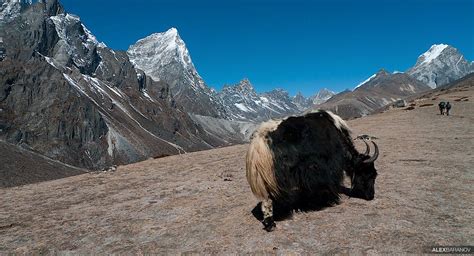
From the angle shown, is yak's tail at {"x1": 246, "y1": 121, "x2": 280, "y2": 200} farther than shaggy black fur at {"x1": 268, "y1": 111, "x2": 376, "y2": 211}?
No

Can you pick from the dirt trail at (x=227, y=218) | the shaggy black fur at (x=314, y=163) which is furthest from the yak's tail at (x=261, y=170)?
the dirt trail at (x=227, y=218)

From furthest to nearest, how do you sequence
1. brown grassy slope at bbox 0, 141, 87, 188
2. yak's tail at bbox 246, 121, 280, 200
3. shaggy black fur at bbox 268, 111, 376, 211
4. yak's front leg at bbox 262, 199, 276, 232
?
brown grassy slope at bbox 0, 141, 87, 188, shaggy black fur at bbox 268, 111, 376, 211, yak's tail at bbox 246, 121, 280, 200, yak's front leg at bbox 262, 199, 276, 232

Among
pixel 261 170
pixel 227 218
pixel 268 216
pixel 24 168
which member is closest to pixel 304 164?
pixel 261 170

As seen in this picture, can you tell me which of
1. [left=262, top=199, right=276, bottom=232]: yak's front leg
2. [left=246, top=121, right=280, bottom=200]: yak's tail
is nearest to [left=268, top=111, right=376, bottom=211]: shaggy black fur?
[left=246, top=121, right=280, bottom=200]: yak's tail

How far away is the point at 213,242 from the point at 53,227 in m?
4.61

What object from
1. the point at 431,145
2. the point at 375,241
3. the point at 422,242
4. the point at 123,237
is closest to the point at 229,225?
the point at 123,237

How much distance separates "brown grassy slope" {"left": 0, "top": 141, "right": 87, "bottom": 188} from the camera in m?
141

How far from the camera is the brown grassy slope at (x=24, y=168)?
141 m

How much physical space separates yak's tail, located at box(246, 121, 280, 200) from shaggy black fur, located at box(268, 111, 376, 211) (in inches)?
5.4

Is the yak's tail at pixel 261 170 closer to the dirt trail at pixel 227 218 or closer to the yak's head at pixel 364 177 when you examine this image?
the dirt trail at pixel 227 218

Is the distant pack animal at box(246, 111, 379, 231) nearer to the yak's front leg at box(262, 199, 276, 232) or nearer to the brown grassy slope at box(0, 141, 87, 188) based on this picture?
the yak's front leg at box(262, 199, 276, 232)

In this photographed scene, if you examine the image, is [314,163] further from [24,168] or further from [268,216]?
[24,168]

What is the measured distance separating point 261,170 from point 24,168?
6691 inches

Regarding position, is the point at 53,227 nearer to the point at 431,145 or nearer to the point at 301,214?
the point at 301,214
